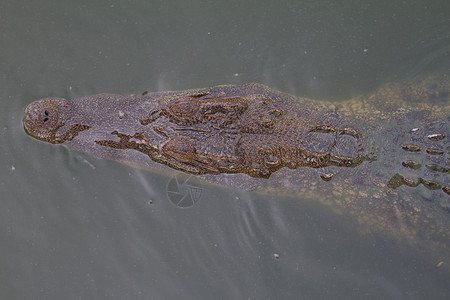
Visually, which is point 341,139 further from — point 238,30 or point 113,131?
point 113,131

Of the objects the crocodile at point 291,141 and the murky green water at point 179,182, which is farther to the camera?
the murky green water at point 179,182

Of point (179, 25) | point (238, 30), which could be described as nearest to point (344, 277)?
point (238, 30)

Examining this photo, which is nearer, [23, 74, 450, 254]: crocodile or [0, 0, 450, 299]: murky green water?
[23, 74, 450, 254]: crocodile

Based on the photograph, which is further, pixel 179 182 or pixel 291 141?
pixel 179 182
